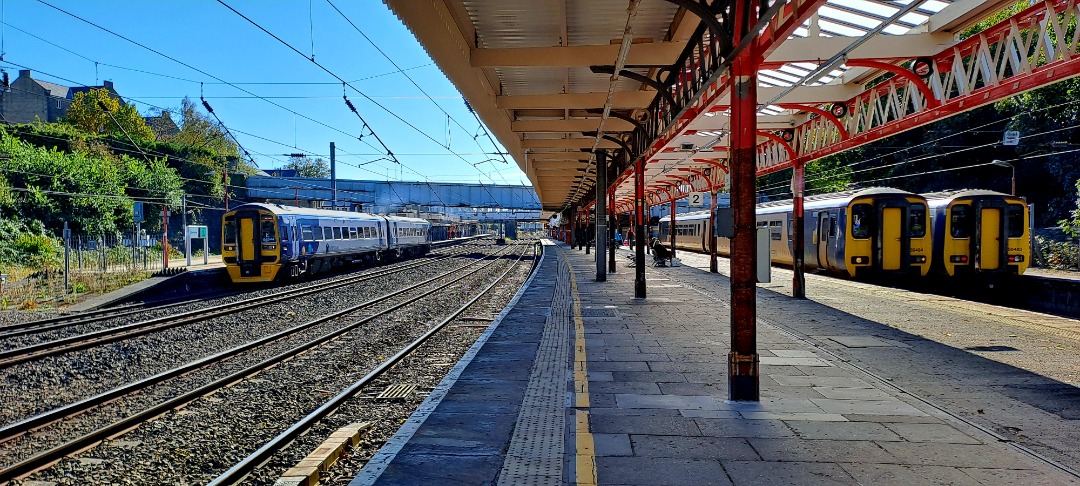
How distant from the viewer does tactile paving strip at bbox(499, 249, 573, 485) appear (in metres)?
4.54

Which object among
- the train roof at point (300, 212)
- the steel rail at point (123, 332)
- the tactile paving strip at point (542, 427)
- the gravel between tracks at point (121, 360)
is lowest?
the gravel between tracks at point (121, 360)

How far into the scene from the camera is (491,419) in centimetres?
593

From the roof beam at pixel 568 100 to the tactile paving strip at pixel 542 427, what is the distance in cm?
475

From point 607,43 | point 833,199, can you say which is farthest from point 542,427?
point 833,199

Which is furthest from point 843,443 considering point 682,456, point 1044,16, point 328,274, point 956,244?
point 328,274

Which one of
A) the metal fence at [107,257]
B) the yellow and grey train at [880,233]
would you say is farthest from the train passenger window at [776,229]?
the metal fence at [107,257]

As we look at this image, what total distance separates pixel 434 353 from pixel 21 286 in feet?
51.6

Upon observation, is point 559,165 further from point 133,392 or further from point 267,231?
point 133,392

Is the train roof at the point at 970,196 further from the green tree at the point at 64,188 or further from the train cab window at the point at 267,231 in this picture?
the green tree at the point at 64,188

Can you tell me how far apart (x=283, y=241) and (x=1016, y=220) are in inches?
831

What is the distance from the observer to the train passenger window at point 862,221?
59.9 feet

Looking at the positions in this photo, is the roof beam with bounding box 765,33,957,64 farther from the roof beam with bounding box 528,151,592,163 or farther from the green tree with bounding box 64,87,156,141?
the green tree with bounding box 64,87,156,141

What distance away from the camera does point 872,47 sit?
973 cm

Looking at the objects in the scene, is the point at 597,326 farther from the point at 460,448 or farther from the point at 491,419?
the point at 460,448
